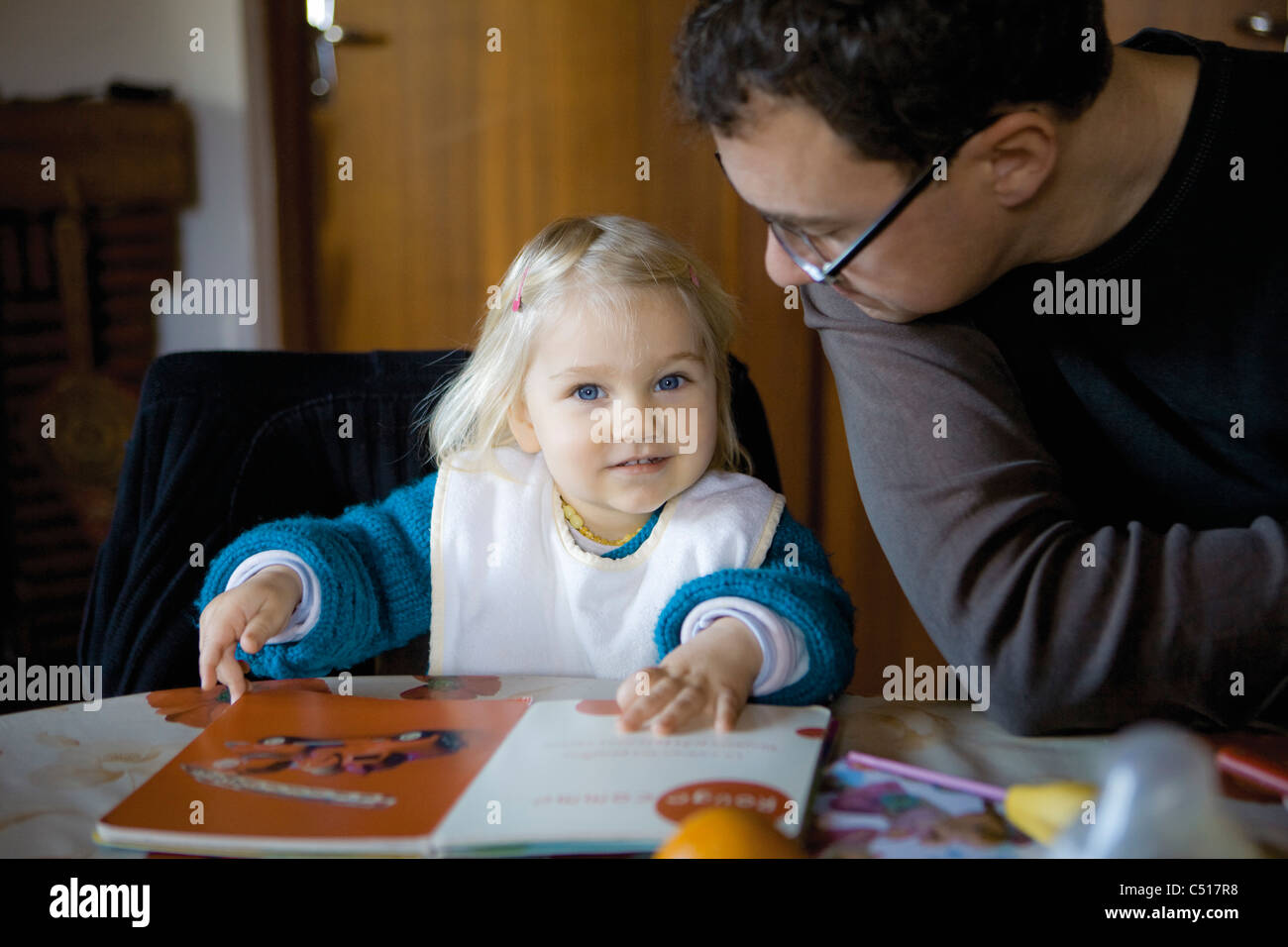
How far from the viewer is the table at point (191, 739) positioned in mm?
673

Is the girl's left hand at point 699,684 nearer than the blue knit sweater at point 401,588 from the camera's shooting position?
Yes

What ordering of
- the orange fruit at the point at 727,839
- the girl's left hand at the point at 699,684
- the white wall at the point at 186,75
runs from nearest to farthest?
the orange fruit at the point at 727,839, the girl's left hand at the point at 699,684, the white wall at the point at 186,75

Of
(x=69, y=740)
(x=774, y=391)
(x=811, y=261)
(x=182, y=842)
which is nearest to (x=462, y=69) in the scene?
(x=774, y=391)

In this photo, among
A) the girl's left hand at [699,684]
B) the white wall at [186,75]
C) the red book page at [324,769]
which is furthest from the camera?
the white wall at [186,75]

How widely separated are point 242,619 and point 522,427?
40cm

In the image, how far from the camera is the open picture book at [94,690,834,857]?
2.04 feet

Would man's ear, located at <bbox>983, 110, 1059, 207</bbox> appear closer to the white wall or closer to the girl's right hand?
the girl's right hand

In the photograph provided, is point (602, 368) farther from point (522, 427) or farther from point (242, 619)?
point (242, 619)

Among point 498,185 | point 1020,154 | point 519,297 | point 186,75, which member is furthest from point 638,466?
point 186,75

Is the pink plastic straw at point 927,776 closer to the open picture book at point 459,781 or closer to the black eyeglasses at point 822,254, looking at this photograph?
the open picture book at point 459,781

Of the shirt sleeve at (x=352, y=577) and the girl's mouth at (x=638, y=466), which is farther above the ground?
the girl's mouth at (x=638, y=466)

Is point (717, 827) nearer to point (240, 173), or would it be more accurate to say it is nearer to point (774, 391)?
point (774, 391)

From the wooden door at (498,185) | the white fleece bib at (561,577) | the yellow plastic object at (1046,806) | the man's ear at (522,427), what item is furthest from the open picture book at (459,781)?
the wooden door at (498,185)

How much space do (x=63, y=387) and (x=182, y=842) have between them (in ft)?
7.31
